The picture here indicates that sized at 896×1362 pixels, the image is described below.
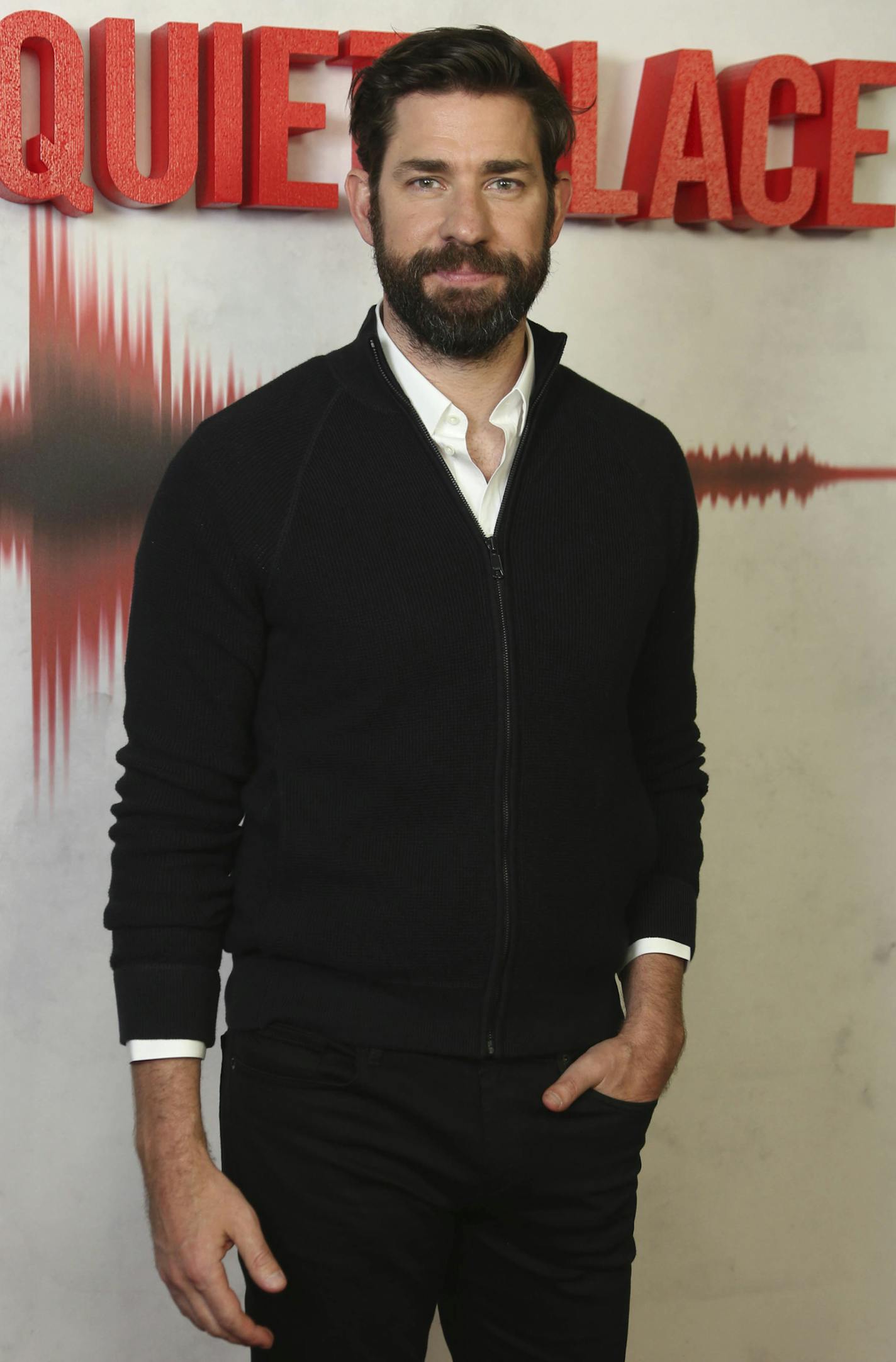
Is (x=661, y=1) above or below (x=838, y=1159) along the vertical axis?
above

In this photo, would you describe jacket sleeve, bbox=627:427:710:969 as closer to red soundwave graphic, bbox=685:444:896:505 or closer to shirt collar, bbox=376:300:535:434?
shirt collar, bbox=376:300:535:434

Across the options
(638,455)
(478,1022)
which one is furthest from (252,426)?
(478,1022)

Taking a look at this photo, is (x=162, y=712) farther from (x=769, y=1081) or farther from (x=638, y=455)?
(x=769, y=1081)

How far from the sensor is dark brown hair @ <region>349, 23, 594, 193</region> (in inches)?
62.0

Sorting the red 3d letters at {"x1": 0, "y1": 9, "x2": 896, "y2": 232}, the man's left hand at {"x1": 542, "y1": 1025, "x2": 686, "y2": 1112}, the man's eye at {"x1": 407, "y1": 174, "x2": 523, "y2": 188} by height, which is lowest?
the man's left hand at {"x1": 542, "y1": 1025, "x2": 686, "y2": 1112}

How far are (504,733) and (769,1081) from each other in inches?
59.3

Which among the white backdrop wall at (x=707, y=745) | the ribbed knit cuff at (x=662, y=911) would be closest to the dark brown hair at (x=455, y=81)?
the white backdrop wall at (x=707, y=745)

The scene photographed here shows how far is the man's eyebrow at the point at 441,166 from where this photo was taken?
5.13 ft

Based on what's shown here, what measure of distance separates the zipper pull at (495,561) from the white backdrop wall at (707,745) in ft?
3.04

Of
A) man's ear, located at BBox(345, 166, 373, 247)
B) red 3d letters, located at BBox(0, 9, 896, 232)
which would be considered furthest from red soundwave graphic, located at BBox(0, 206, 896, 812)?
man's ear, located at BBox(345, 166, 373, 247)

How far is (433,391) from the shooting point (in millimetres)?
1562

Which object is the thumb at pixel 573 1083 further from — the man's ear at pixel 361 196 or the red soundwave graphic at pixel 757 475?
the red soundwave graphic at pixel 757 475

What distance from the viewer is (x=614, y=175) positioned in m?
2.48

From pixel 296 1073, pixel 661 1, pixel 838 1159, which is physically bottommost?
pixel 838 1159
